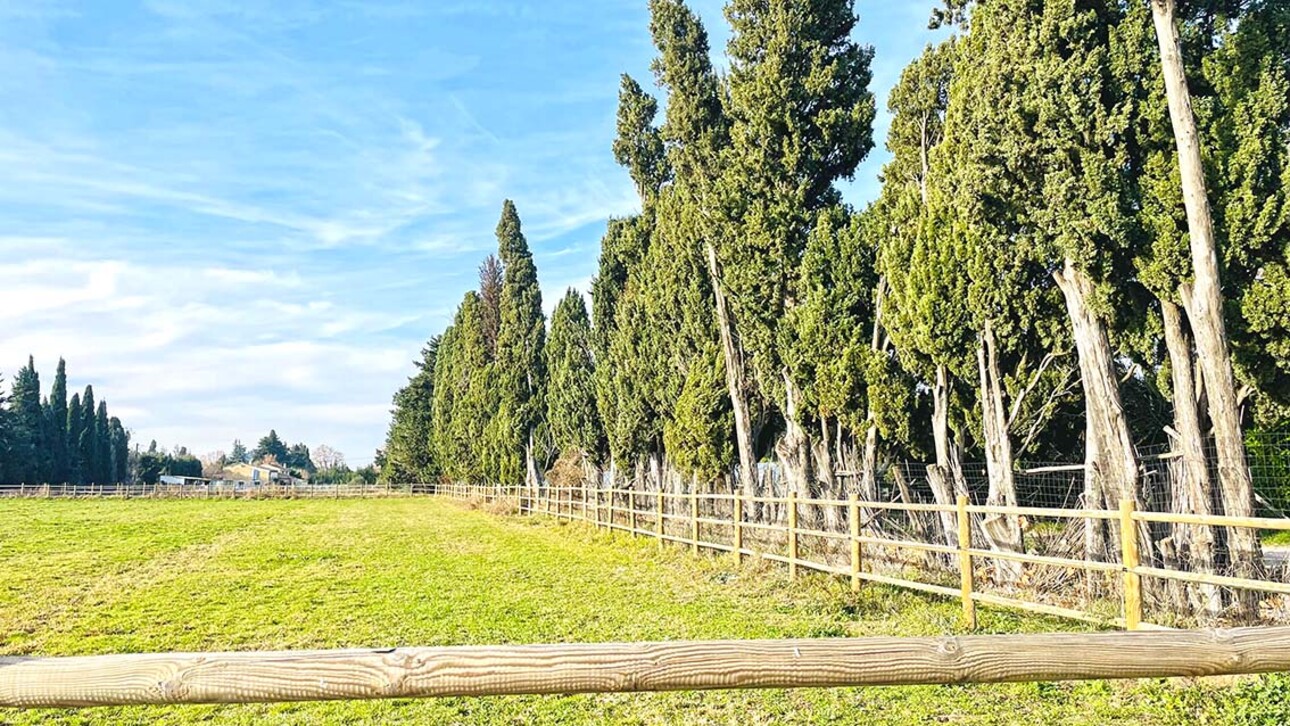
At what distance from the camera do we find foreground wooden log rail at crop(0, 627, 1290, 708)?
2143mm

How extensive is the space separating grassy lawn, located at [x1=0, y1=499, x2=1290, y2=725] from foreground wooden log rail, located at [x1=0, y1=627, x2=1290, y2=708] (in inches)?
108

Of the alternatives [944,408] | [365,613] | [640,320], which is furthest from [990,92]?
[640,320]

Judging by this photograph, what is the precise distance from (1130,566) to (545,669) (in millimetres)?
5110

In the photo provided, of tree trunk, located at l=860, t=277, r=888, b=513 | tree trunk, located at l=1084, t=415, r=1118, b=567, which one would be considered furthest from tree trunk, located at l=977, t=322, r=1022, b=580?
tree trunk, located at l=860, t=277, r=888, b=513

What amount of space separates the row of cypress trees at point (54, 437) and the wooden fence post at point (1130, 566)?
59.4 m

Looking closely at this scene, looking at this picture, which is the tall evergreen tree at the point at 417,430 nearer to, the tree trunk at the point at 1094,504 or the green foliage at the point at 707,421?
the green foliage at the point at 707,421

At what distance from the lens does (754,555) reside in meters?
11.4

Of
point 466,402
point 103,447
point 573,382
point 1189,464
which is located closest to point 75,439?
point 103,447

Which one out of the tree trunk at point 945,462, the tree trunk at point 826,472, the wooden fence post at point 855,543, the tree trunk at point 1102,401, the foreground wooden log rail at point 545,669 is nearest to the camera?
the foreground wooden log rail at point 545,669

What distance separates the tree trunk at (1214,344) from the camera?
6430mm

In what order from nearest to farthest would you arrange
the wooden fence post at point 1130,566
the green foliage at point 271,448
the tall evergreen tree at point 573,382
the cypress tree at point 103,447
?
the wooden fence post at point 1130,566, the tall evergreen tree at point 573,382, the cypress tree at point 103,447, the green foliage at point 271,448

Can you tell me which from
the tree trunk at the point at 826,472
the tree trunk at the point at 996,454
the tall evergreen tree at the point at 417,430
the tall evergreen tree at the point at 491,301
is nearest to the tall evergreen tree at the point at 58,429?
the tall evergreen tree at the point at 417,430

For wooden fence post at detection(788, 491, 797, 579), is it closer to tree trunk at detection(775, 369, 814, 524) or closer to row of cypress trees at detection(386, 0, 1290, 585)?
row of cypress trees at detection(386, 0, 1290, 585)

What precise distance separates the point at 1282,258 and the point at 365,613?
8.65 m
